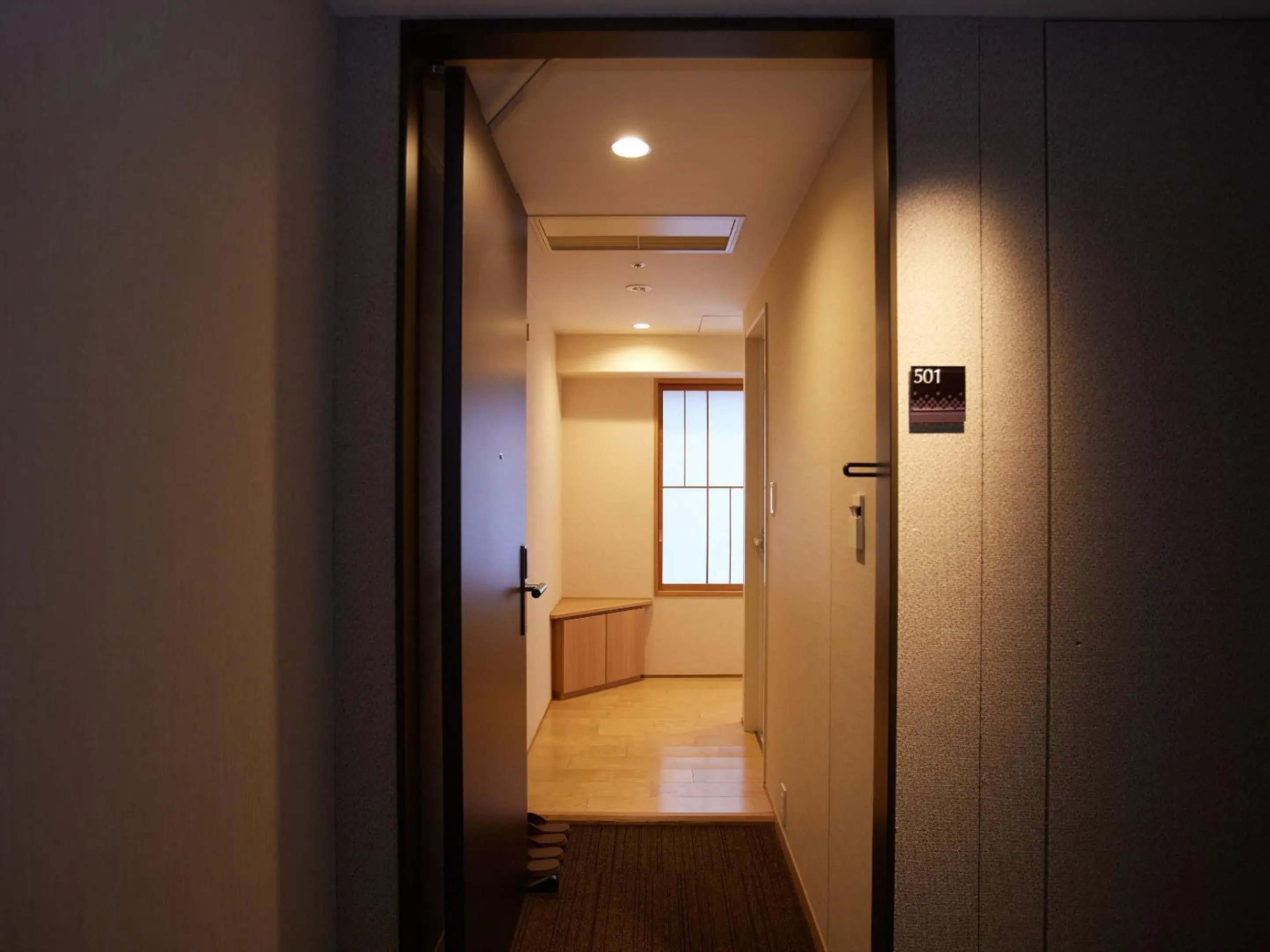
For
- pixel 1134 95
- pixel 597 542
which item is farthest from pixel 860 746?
pixel 597 542

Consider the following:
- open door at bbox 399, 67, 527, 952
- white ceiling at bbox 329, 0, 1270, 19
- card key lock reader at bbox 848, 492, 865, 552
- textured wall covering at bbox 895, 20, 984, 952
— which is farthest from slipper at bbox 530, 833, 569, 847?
white ceiling at bbox 329, 0, 1270, 19

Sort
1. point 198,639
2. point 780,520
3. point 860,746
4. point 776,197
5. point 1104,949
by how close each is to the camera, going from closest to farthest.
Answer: point 198,639
point 1104,949
point 860,746
point 776,197
point 780,520

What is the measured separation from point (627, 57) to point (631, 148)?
0.54 meters

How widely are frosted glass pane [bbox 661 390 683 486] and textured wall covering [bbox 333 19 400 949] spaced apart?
408 centimetres

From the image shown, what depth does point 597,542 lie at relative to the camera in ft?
17.3

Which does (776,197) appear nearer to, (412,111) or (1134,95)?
(1134,95)

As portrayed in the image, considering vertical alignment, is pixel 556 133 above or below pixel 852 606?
above

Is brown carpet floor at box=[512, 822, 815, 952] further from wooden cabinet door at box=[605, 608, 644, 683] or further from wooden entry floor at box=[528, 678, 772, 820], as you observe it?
wooden cabinet door at box=[605, 608, 644, 683]

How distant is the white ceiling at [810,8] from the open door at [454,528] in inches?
6.1

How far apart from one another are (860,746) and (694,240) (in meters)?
2.12

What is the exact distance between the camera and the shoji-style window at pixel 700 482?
5.38 meters

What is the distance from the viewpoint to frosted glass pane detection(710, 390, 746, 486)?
5.46 m

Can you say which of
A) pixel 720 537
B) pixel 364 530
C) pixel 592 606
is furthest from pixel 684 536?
pixel 364 530

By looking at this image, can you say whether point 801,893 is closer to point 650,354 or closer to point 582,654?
point 582,654
